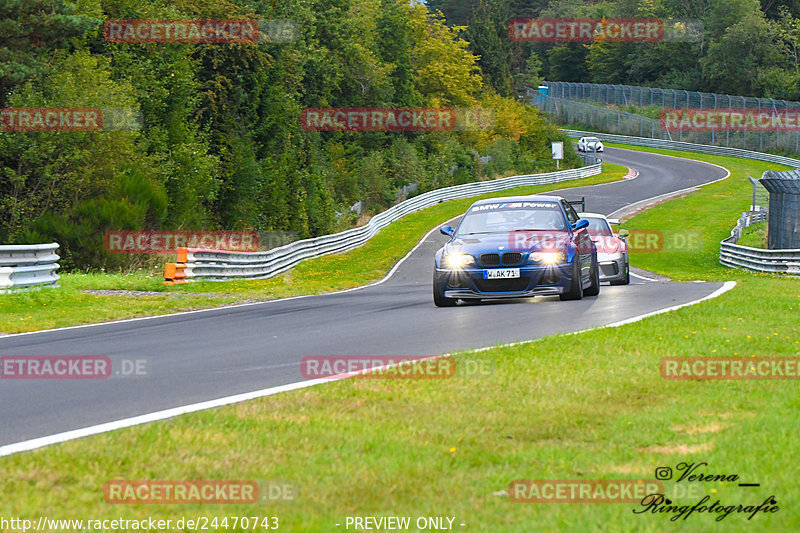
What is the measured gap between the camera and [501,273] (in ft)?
48.9

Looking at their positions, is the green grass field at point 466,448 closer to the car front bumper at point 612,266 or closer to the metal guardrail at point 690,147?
the car front bumper at point 612,266

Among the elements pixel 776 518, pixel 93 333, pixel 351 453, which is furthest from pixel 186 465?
pixel 93 333

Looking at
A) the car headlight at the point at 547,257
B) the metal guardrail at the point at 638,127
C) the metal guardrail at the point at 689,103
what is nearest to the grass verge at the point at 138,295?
the car headlight at the point at 547,257

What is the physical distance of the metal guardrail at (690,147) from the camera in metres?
78.8

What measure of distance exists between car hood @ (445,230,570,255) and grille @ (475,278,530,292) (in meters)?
0.44

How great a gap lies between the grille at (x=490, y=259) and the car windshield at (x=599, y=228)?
27.4 feet

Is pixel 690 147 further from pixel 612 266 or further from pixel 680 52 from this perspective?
pixel 612 266

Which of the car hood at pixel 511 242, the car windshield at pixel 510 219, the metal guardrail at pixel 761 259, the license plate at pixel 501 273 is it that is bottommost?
the metal guardrail at pixel 761 259

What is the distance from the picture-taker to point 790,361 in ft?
28.8

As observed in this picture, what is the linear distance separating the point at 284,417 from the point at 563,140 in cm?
8180

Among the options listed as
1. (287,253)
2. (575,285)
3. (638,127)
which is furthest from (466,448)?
(638,127)

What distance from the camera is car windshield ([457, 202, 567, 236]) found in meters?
16.0

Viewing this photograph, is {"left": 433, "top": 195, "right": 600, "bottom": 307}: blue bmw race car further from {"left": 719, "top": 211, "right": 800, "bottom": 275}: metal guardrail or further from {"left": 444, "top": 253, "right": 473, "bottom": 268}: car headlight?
{"left": 719, "top": 211, "right": 800, "bottom": 275}: metal guardrail

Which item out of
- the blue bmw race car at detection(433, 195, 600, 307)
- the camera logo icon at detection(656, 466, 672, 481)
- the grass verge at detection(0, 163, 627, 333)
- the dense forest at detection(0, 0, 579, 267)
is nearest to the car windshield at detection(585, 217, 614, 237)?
the grass verge at detection(0, 163, 627, 333)
